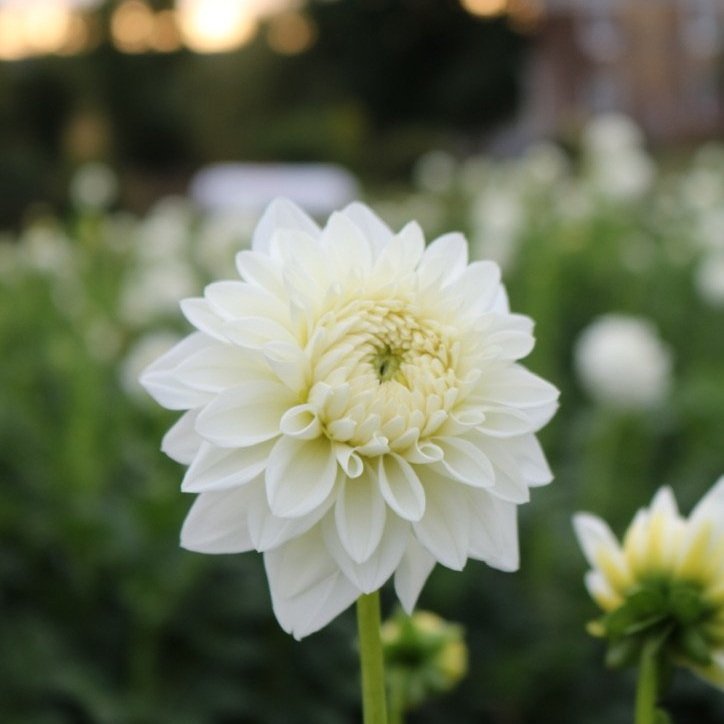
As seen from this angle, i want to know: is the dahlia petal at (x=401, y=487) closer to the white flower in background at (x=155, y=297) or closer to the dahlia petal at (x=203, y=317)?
the dahlia petal at (x=203, y=317)

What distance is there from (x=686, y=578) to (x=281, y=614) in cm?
26

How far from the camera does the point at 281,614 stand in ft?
1.73

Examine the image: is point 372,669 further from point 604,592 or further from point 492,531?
point 604,592

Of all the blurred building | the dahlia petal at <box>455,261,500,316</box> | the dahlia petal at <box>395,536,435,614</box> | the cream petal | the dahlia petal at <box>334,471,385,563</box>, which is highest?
the dahlia petal at <box>455,261,500,316</box>

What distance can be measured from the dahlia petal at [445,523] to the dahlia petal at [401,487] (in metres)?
0.01

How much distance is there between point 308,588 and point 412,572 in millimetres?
58

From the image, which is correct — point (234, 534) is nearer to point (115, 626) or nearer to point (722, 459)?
point (115, 626)

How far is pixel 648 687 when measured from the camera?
23.8 inches

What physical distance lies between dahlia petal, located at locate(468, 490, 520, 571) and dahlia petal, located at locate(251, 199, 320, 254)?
7.1 inches

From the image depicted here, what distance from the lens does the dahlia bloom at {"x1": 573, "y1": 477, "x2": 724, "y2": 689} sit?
630 millimetres

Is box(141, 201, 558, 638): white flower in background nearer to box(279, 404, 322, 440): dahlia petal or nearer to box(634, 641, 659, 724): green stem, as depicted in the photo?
box(279, 404, 322, 440): dahlia petal

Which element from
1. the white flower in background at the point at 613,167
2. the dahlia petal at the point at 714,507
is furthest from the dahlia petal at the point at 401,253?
the white flower in background at the point at 613,167

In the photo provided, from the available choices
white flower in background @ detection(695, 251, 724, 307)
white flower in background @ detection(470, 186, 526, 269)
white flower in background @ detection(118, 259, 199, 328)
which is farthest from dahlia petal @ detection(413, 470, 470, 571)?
white flower in background @ detection(470, 186, 526, 269)

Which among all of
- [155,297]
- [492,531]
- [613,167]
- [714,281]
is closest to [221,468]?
[492,531]
